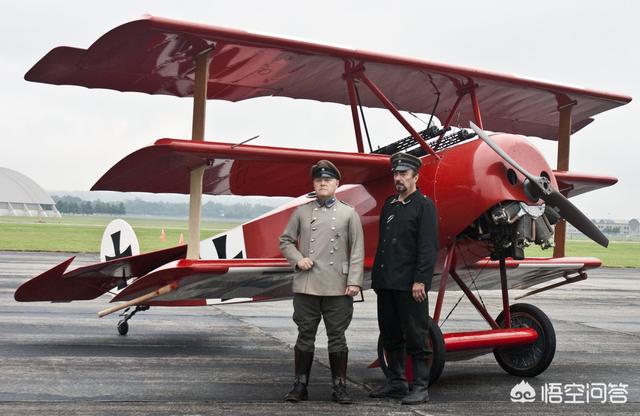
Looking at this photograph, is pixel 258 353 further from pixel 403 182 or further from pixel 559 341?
pixel 559 341

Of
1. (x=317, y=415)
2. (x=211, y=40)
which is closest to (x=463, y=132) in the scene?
(x=211, y=40)

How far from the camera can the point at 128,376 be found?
20.8 ft

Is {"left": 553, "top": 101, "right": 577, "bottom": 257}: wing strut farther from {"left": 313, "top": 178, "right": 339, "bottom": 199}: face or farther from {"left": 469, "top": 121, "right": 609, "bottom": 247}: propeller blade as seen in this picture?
{"left": 313, "top": 178, "right": 339, "bottom": 199}: face

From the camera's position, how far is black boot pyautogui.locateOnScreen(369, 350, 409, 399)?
575 cm

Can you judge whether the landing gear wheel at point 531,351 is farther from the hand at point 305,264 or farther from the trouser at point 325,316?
the hand at point 305,264

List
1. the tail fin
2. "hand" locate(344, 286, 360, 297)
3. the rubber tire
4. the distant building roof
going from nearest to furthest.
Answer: "hand" locate(344, 286, 360, 297) < the rubber tire < the tail fin < the distant building roof

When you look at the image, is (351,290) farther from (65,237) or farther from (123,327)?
(65,237)

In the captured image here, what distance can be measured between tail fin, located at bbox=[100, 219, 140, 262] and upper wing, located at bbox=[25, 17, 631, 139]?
220 cm

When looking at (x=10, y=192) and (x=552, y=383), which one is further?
(x=10, y=192)

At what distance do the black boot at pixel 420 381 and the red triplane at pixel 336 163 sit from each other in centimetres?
33

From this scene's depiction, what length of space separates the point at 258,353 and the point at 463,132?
10.3ft

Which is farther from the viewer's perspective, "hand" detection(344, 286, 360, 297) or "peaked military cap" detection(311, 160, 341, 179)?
"peaked military cap" detection(311, 160, 341, 179)

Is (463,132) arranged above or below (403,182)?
above

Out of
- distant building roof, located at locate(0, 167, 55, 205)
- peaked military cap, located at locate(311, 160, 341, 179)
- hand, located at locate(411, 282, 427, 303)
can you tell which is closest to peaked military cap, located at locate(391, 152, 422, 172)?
peaked military cap, located at locate(311, 160, 341, 179)
